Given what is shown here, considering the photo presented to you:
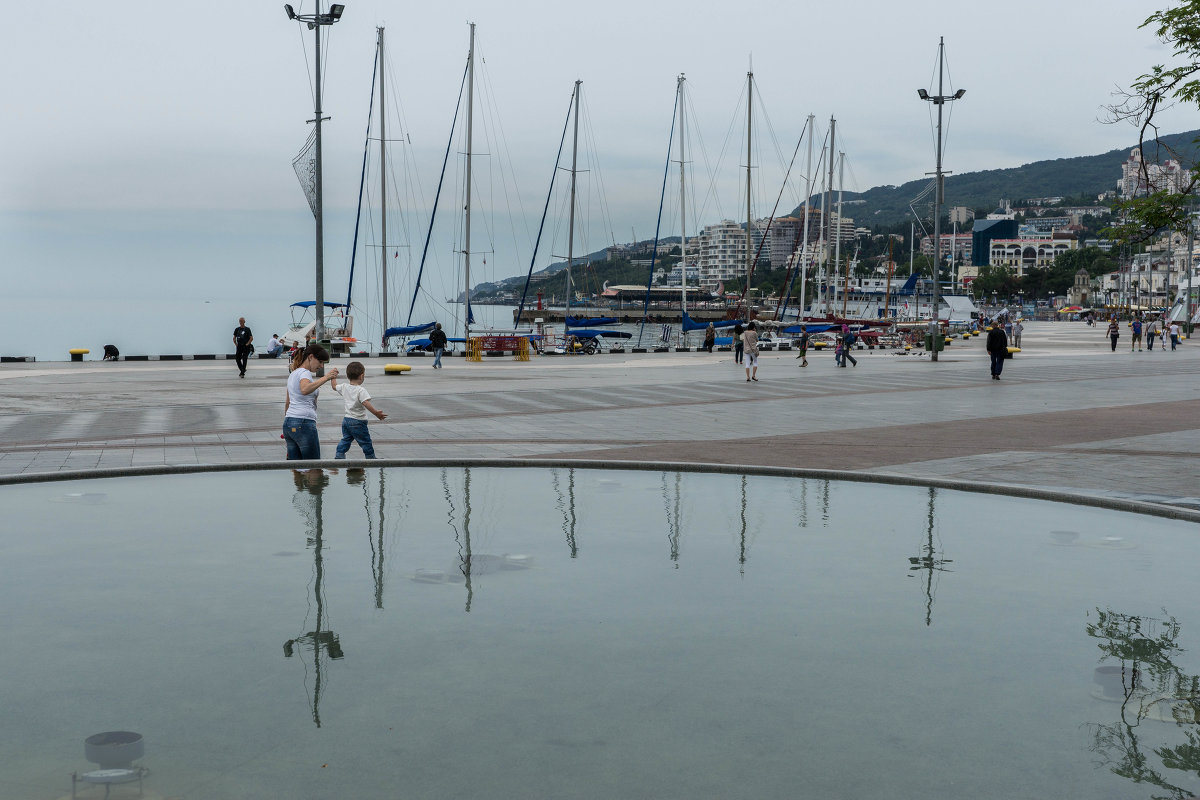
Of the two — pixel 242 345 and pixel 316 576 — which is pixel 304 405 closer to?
pixel 316 576

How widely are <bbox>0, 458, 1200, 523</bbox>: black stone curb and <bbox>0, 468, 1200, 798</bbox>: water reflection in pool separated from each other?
1.49 ft

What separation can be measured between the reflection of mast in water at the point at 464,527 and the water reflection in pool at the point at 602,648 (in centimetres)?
4

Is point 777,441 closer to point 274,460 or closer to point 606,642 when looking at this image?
point 274,460

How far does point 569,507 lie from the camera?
10008 millimetres

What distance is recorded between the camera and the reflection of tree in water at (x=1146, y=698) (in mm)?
4402

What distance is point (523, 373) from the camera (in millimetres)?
31656

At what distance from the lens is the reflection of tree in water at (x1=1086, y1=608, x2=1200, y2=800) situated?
4402 millimetres

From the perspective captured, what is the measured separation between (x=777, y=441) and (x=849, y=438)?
1142 mm

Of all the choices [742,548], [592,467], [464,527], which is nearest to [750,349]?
[592,467]

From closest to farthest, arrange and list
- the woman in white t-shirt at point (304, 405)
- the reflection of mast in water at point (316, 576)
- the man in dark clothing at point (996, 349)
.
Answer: the reflection of mast in water at point (316, 576), the woman in white t-shirt at point (304, 405), the man in dark clothing at point (996, 349)

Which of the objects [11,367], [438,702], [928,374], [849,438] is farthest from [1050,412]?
[11,367]

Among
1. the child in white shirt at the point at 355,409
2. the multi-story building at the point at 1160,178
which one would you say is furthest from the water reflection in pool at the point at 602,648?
the multi-story building at the point at 1160,178

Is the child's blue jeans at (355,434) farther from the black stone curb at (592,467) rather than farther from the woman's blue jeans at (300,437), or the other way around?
the woman's blue jeans at (300,437)

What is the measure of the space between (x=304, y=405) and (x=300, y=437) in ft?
1.27
